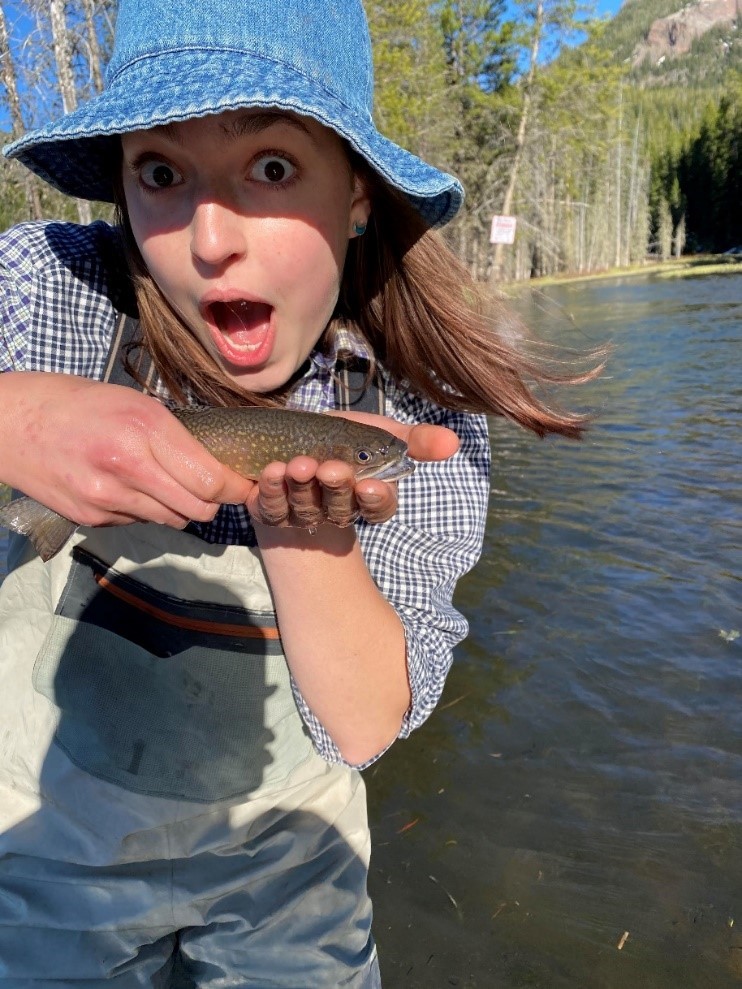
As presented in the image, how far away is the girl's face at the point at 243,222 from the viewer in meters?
1.62

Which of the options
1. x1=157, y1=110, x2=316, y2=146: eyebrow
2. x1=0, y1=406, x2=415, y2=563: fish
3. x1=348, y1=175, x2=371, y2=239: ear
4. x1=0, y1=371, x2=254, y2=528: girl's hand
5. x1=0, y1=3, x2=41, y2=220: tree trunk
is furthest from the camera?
x1=0, y1=3, x2=41, y2=220: tree trunk

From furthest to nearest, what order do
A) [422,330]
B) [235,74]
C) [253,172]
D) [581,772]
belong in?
[581,772]
[422,330]
[253,172]
[235,74]

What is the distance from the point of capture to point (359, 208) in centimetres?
200

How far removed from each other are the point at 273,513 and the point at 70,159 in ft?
3.77

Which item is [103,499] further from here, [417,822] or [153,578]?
[417,822]

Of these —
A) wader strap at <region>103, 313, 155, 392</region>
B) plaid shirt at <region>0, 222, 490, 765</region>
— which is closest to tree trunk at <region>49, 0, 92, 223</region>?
plaid shirt at <region>0, 222, 490, 765</region>

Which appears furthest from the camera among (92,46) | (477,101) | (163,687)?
(477,101)

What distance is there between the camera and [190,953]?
194cm

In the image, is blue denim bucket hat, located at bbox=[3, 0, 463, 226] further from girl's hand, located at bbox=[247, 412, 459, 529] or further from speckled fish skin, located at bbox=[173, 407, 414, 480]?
girl's hand, located at bbox=[247, 412, 459, 529]

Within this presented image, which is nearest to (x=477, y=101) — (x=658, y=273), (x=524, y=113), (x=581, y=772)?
(x=524, y=113)

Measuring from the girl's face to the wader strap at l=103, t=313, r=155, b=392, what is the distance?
0.68 feet

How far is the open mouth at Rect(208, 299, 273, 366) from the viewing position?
5.96 feet

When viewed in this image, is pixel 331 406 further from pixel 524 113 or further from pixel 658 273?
pixel 658 273

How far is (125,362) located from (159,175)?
0.51m
